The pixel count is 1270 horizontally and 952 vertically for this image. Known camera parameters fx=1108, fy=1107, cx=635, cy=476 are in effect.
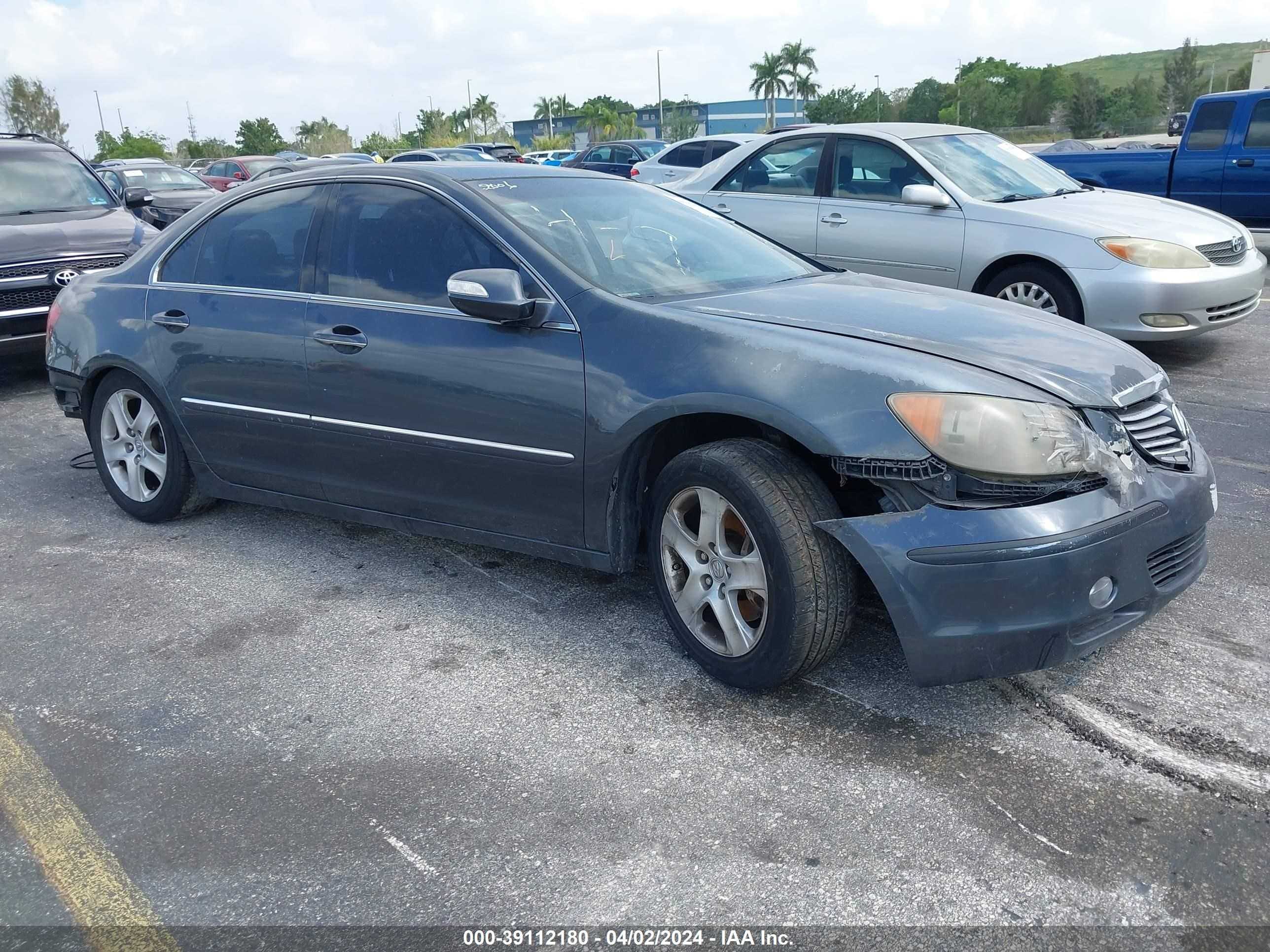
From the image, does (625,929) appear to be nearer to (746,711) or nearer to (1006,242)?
(746,711)

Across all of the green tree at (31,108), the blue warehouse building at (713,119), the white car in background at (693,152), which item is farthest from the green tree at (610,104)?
the white car in background at (693,152)

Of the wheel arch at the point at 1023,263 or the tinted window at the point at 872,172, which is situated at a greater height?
the tinted window at the point at 872,172

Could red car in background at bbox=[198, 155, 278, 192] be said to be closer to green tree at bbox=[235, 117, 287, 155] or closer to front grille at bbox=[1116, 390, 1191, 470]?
front grille at bbox=[1116, 390, 1191, 470]

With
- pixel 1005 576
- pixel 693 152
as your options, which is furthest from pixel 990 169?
pixel 693 152

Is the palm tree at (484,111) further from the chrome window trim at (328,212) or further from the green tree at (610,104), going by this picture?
the chrome window trim at (328,212)

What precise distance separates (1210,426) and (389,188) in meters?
4.43

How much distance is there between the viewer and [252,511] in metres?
5.27

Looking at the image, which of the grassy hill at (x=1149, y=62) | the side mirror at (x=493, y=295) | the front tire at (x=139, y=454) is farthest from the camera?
the grassy hill at (x=1149, y=62)

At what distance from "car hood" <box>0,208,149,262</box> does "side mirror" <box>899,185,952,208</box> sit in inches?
223

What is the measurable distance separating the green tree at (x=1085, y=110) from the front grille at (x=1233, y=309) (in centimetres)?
5605

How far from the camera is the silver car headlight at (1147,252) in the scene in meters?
6.88

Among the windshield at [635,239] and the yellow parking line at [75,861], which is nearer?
the yellow parking line at [75,861]

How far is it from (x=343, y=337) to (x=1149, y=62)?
695ft

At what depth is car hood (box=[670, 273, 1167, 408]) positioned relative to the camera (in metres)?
3.12
